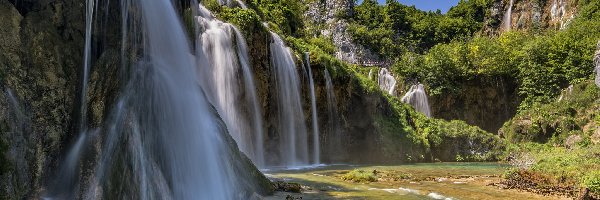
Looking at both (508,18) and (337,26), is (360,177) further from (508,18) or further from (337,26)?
(508,18)

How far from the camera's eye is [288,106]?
2506 cm

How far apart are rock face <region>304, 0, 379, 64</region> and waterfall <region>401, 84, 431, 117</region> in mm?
13656

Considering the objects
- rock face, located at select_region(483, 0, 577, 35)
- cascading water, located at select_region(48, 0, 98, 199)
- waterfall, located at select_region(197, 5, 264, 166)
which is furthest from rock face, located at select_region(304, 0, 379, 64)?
cascading water, located at select_region(48, 0, 98, 199)

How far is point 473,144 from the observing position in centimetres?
3316

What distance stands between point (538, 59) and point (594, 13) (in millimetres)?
12395

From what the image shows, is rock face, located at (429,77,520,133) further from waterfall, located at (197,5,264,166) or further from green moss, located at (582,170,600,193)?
green moss, located at (582,170,600,193)

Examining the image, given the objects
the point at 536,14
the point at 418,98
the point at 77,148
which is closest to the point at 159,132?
the point at 77,148

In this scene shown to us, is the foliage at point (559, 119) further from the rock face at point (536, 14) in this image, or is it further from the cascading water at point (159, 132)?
the cascading water at point (159, 132)

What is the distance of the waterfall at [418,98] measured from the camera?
45.8 meters

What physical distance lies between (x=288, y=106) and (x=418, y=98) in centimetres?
2414

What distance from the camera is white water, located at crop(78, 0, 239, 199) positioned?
7.57 metres

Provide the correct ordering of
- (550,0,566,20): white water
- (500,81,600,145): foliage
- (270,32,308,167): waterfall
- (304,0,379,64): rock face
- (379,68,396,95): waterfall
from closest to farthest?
1. (270,32,308,167): waterfall
2. (500,81,600,145): foliage
3. (379,68,396,95): waterfall
4. (550,0,566,20): white water
5. (304,0,379,64): rock face

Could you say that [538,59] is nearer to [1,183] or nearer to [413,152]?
[413,152]

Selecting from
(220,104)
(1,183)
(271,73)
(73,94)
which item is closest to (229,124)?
(220,104)
